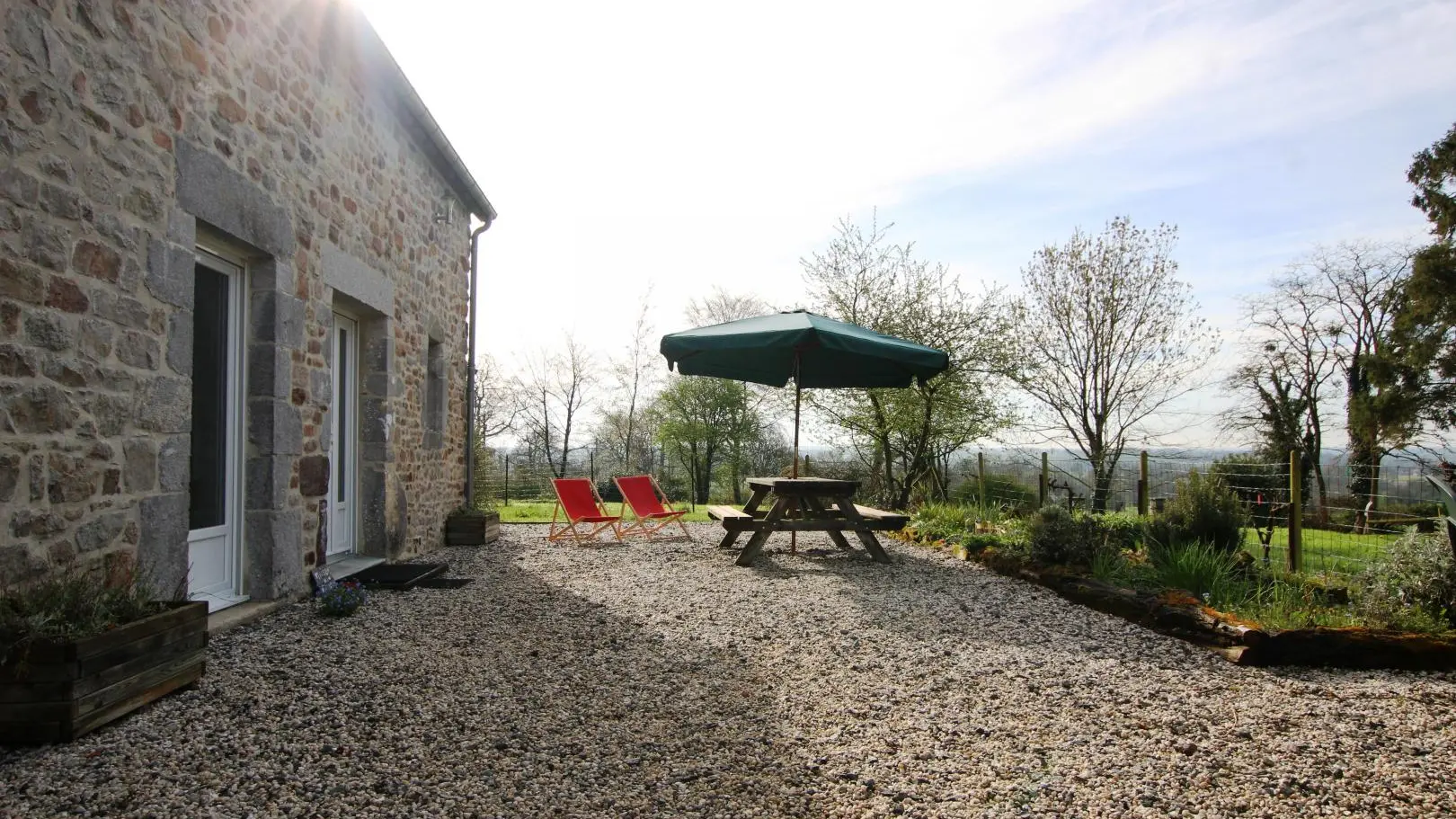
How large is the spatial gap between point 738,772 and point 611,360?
22.4 meters

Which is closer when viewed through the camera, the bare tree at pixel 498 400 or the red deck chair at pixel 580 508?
the red deck chair at pixel 580 508

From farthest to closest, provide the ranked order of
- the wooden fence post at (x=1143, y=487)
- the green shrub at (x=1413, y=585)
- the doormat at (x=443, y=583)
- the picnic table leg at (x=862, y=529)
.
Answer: the wooden fence post at (x=1143, y=487) → the picnic table leg at (x=862, y=529) → the doormat at (x=443, y=583) → the green shrub at (x=1413, y=585)

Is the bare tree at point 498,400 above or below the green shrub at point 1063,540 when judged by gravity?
above

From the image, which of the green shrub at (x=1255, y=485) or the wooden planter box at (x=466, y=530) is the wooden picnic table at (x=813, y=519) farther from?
the green shrub at (x=1255, y=485)

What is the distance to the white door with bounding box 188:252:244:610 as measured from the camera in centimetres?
381

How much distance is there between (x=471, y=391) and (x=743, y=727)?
21.9 ft

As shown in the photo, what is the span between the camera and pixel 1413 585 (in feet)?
12.8

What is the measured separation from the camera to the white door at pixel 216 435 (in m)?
3.81

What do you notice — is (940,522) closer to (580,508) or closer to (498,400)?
(580,508)

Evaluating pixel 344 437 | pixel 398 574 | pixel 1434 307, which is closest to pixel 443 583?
pixel 398 574

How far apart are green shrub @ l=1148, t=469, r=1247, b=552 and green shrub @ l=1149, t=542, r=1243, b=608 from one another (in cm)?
52

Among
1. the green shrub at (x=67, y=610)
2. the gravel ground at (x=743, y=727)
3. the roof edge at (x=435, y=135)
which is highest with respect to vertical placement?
the roof edge at (x=435, y=135)

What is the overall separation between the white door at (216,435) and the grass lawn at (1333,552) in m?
6.24

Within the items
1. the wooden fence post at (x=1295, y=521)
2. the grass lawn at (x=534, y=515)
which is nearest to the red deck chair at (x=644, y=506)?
the grass lawn at (x=534, y=515)
